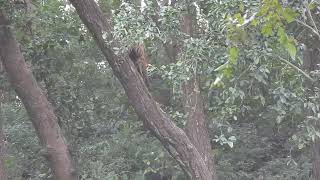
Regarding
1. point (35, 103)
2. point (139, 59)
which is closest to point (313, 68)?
point (139, 59)

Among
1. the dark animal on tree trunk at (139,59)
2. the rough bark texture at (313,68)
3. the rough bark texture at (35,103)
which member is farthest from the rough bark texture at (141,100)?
the rough bark texture at (35,103)

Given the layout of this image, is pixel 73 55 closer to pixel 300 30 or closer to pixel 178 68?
pixel 178 68

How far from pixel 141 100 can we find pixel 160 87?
4.59 meters

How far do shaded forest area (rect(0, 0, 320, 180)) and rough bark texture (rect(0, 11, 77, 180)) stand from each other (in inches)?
0.5

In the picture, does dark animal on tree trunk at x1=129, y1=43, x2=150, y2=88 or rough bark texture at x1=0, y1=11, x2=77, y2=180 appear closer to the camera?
dark animal on tree trunk at x1=129, y1=43, x2=150, y2=88

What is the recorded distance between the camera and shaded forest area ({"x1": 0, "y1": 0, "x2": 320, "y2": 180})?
143 inches

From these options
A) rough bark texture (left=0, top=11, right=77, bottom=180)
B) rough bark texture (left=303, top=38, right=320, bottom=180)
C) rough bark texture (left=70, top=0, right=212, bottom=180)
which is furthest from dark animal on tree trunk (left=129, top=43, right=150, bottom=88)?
rough bark texture (left=303, top=38, right=320, bottom=180)

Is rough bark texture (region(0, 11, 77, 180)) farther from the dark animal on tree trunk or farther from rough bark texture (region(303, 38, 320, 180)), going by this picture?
rough bark texture (region(303, 38, 320, 180))

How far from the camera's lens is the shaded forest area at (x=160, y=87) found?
363 cm

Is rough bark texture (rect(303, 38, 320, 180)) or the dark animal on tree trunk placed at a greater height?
the dark animal on tree trunk

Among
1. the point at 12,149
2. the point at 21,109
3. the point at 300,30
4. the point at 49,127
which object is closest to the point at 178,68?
the point at 300,30

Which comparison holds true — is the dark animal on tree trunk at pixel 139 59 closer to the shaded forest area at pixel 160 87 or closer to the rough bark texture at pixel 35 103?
the shaded forest area at pixel 160 87

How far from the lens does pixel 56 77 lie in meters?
8.22

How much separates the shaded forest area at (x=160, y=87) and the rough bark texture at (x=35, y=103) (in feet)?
0.05
